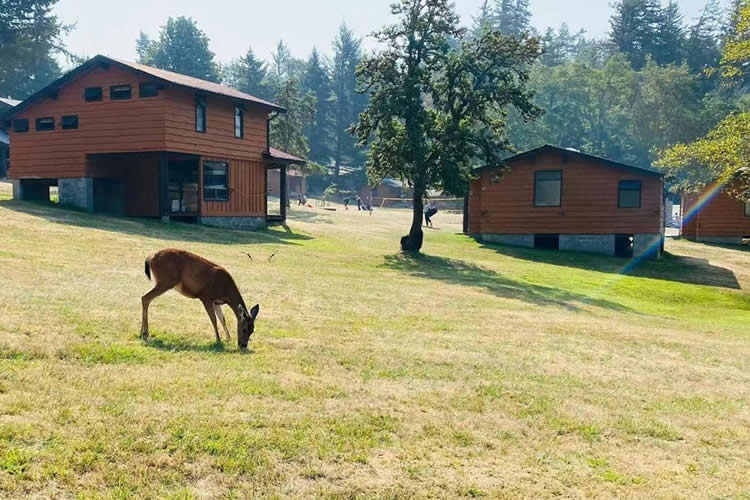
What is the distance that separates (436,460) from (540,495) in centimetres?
92

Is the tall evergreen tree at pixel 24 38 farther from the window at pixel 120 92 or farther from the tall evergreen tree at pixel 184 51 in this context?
the window at pixel 120 92

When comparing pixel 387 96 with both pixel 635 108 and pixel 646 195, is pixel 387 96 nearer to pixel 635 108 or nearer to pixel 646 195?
pixel 646 195

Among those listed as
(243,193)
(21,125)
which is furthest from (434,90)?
(21,125)

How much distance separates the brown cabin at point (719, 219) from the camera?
1673 inches

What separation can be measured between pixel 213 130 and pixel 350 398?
1100 inches

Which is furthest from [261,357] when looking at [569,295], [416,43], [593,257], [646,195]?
[646,195]

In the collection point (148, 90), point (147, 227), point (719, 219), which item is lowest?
point (147, 227)

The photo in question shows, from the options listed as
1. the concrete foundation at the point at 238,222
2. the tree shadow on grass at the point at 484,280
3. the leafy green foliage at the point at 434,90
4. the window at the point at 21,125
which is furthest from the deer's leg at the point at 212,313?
the window at the point at 21,125

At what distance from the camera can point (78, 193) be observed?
3212cm

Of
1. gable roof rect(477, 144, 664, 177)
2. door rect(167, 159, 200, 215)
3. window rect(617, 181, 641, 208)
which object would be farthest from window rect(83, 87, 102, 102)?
window rect(617, 181, 641, 208)

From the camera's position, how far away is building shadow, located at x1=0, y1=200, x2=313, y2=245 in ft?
81.8

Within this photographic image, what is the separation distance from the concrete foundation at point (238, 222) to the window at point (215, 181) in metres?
1.10

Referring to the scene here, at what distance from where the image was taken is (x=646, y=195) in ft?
113

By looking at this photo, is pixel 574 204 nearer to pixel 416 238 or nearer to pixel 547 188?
pixel 547 188
